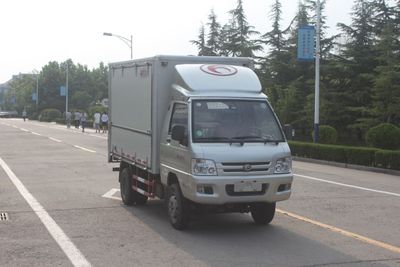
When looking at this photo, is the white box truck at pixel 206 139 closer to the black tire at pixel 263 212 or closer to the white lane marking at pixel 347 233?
the black tire at pixel 263 212

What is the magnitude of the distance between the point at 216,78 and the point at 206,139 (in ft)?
3.96

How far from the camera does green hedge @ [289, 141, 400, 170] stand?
19.4 m

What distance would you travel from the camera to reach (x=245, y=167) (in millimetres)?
8117

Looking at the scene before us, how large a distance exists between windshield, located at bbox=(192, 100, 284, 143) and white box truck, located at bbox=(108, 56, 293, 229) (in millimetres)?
14

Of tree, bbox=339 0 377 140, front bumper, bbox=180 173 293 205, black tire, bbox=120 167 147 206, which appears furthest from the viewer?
tree, bbox=339 0 377 140

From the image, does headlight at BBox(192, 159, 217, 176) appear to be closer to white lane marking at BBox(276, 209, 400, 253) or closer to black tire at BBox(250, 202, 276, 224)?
black tire at BBox(250, 202, 276, 224)

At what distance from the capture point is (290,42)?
43.3 m

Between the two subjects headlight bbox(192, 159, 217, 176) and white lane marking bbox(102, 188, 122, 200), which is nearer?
headlight bbox(192, 159, 217, 176)

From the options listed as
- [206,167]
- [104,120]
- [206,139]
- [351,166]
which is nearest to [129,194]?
[206,139]

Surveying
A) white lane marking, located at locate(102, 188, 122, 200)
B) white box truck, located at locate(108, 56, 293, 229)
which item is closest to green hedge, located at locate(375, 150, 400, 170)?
white lane marking, located at locate(102, 188, 122, 200)

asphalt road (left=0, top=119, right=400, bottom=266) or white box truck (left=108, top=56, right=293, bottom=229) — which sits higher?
white box truck (left=108, top=56, right=293, bottom=229)

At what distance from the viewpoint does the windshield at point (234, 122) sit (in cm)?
843

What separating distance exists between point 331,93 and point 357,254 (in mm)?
29284

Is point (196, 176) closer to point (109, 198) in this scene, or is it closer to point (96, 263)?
point (96, 263)
